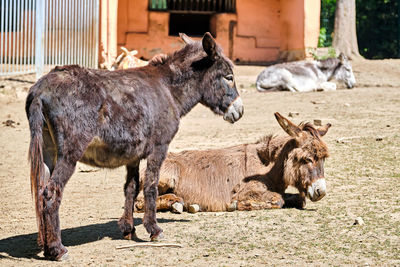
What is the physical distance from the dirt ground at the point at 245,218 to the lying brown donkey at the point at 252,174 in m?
0.24

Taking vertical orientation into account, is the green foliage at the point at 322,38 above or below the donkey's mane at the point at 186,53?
above

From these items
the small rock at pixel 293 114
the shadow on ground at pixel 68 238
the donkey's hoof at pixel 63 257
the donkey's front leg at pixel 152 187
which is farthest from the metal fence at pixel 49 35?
A: the donkey's hoof at pixel 63 257

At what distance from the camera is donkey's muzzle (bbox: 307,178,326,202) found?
6227 mm

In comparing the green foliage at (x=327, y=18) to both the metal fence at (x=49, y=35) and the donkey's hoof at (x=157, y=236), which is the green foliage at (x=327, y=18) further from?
the donkey's hoof at (x=157, y=236)

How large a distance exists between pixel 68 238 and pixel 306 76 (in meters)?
10.8

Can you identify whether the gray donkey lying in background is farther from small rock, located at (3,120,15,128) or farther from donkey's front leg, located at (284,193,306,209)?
donkey's front leg, located at (284,193,306,209)

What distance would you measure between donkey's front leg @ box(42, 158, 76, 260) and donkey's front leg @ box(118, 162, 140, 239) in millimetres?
828

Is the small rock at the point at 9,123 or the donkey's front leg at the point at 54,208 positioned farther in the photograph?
the small rock at the point at 9,123

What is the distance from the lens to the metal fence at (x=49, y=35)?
14.0 meters

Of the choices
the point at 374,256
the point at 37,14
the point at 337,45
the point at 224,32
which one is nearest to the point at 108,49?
the point at 37,14

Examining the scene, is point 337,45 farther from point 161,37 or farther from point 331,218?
point 331,218

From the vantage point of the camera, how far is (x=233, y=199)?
6.69m

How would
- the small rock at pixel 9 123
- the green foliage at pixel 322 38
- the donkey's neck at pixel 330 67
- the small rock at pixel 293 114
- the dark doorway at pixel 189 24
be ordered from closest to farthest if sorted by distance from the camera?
the small rock at pixel 293 114 < the small rock at pixel 9 123 < the donkey's neck at pixel 330 67 < the green foliage at pixel 322 38 < the dark doorway at pixel 189 24

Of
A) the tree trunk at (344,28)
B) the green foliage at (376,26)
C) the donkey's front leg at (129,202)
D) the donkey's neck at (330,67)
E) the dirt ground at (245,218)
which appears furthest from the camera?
the green foliage at (376,26)
